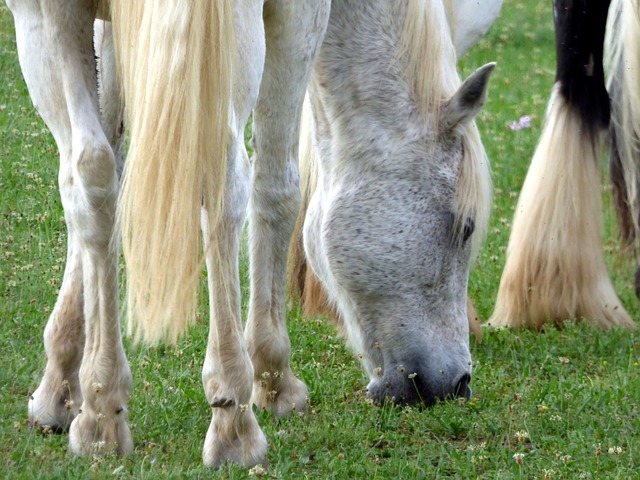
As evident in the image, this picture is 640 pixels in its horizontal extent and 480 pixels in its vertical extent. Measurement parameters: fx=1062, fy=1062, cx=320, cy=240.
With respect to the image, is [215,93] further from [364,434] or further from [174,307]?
[364,434]

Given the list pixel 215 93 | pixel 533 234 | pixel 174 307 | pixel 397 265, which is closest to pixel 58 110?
pixel 215 93

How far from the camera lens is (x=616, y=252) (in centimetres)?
626

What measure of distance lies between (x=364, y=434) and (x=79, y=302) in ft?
3.94

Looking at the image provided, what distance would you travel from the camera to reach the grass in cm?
373

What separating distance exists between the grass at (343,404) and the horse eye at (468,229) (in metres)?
0.68

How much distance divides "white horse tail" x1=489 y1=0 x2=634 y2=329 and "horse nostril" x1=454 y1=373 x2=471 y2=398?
1506 millimetres

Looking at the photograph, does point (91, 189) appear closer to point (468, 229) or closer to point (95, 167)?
point (95, 167)

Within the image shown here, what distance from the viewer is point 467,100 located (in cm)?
420

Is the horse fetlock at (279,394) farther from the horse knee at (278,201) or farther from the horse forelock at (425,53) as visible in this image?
the horse forelock at (425,53)

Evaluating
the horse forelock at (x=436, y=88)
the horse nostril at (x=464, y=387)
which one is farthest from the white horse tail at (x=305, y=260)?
the horse nostril at (x=464, y=387)

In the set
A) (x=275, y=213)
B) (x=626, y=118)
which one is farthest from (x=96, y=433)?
(x=626, y=118)

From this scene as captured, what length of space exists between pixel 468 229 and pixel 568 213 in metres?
1.69

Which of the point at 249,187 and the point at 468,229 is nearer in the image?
the point at 249,187

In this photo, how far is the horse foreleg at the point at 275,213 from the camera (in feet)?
12.5
